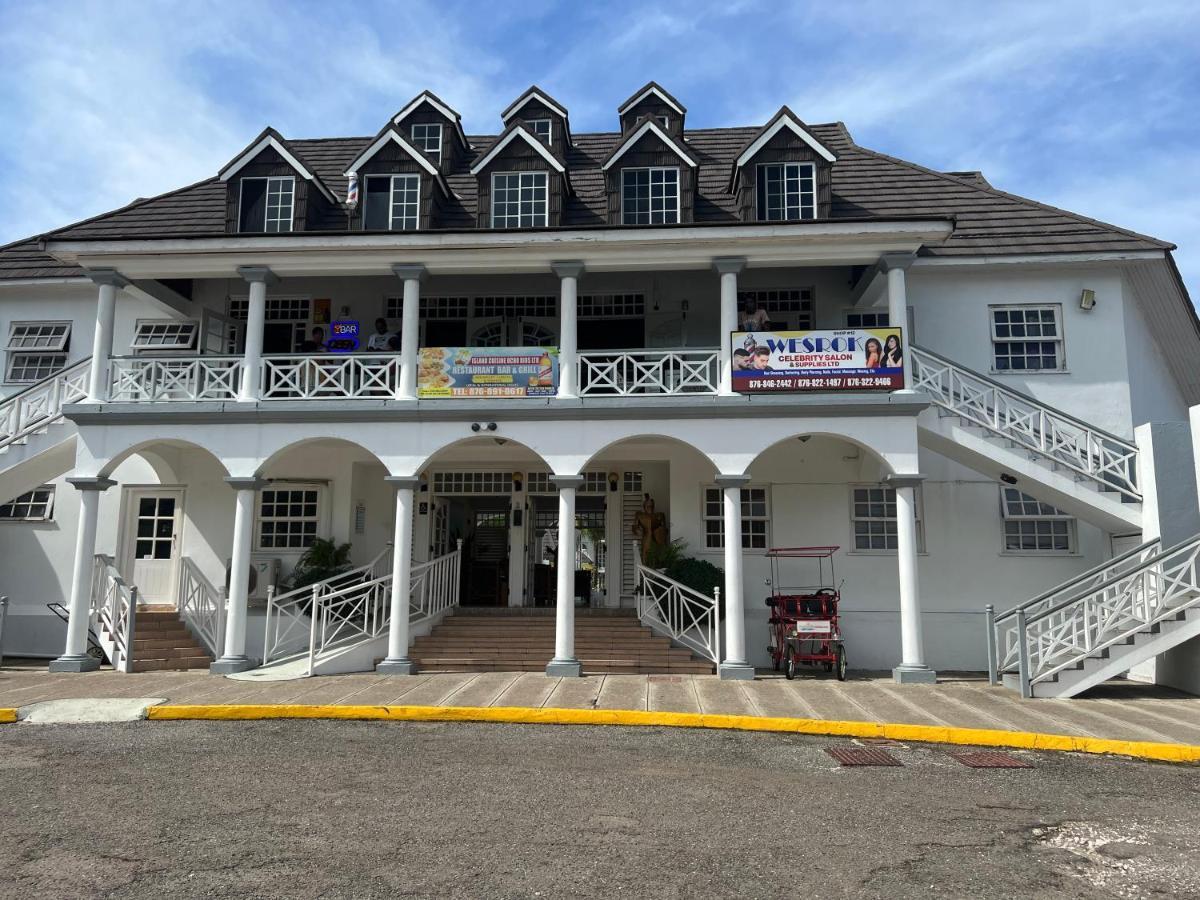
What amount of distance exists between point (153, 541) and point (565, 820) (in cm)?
1389

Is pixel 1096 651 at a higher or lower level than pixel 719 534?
lower

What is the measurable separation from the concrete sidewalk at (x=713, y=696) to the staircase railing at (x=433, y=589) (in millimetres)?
2197

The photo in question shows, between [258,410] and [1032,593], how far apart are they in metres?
13.7

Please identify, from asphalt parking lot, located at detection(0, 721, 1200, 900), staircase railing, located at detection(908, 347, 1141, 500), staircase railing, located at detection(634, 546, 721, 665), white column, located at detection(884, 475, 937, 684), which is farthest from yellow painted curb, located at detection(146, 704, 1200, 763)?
staircase railing, located at detection(908, 347, 1141, 500)

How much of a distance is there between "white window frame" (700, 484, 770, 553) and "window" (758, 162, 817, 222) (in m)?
5.02

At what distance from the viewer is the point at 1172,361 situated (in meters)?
18.0

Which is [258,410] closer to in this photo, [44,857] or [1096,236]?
[44,857]

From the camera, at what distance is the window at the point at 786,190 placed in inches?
591

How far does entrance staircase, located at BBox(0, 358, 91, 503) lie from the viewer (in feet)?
46.1

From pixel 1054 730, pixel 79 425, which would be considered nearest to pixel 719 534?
pixel 1054 730

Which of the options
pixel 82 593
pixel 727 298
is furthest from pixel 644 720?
pixel 82 593

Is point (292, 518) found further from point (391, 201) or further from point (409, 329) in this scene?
point (391, 201)

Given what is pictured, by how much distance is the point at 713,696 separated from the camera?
36.4 feet

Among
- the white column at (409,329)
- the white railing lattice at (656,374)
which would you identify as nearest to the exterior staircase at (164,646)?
the white column at (409,329)
